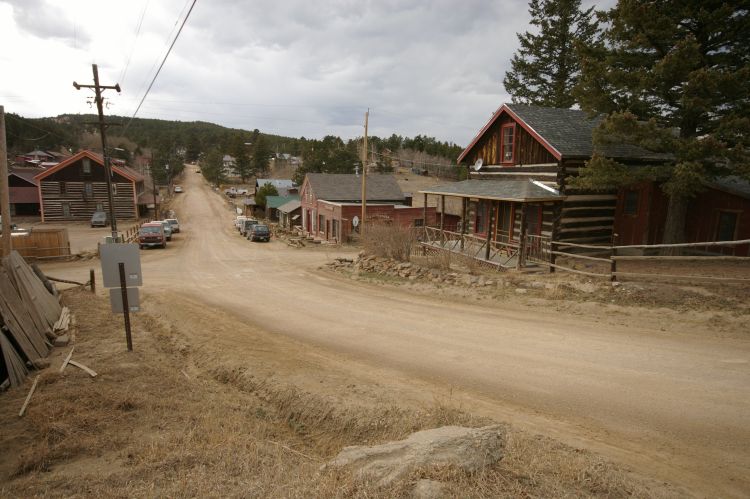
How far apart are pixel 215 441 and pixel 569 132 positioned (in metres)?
20.3

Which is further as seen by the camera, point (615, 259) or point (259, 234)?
point (259, 234)

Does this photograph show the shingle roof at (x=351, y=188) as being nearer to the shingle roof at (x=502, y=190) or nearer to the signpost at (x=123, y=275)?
the shingle roof at (x=502, y=190)

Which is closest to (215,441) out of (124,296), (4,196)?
(124,296)

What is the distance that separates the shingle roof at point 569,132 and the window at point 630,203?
188 cm

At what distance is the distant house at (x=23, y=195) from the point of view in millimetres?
52500

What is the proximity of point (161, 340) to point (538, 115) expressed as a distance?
19.4 metres

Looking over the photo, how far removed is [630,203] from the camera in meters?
20.5

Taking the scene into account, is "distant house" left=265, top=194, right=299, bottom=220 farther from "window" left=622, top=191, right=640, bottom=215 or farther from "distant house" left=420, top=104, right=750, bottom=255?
"window" left=622, top=191, right=640, bottom=215

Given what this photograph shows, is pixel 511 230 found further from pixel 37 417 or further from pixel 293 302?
pixel 37 417

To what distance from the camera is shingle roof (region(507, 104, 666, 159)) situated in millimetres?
18688

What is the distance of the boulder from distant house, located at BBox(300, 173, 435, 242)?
30.4m

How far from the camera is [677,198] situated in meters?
16.6

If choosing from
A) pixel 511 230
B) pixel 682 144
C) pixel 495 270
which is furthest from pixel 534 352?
pixel 511 230

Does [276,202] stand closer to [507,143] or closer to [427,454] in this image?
[507,143]
